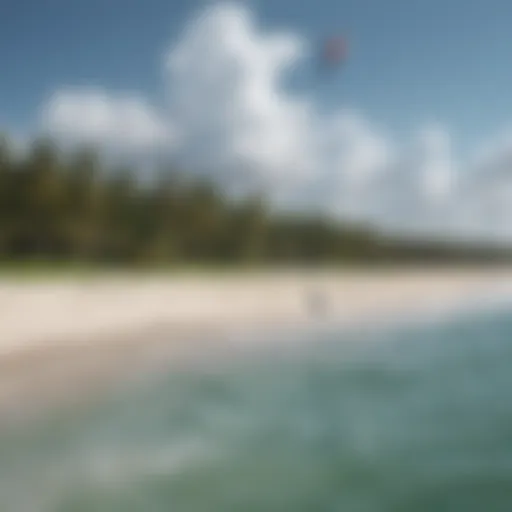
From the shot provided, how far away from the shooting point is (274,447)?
28.4 feet

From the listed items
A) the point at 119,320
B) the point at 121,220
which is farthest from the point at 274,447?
the point at 121,220

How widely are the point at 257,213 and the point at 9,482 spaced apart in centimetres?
2872

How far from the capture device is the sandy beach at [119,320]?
37.3 feet

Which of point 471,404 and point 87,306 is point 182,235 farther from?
point 471,404

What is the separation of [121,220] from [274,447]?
21.5 metres

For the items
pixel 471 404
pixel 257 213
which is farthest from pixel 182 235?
pixel 471 404

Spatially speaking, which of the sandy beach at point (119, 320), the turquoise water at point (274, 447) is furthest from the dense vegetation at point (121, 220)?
Answer: the turquoise water at point (274, 447)

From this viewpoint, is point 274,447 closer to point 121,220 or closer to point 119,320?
point 119,320

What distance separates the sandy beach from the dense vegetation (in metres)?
3.12

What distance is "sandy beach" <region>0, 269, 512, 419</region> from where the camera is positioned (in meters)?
11.4

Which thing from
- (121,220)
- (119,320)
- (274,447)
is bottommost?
(274,447)

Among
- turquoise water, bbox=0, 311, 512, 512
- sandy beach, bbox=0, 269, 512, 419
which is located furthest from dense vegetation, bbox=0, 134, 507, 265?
turquoise water, bbox=0, 311, 512, 512

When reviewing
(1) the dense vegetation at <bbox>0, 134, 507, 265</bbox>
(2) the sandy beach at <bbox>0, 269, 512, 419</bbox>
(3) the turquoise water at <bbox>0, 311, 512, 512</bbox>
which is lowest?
(3) the turquoise water at <bbox>0, 311, 512, 512</bbox>

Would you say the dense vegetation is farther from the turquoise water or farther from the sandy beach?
the turquoise water
